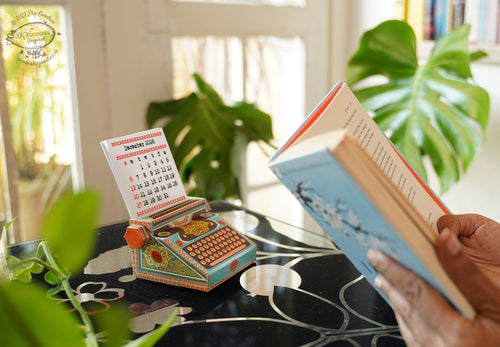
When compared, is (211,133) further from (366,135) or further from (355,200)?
(355,200)

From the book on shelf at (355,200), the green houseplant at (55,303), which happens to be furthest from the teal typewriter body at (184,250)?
the green houseplant at (55,303)

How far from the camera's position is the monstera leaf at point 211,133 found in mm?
1513

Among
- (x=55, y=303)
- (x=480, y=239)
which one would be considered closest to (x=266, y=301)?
(x=480, y=239)

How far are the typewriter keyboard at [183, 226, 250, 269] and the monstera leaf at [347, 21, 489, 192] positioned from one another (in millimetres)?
731

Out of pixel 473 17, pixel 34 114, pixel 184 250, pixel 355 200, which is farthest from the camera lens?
pixel 473 17

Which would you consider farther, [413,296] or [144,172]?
[144,172]

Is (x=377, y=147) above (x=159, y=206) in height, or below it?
above

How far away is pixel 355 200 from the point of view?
1.57 feet

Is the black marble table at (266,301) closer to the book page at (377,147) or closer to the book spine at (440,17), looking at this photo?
the book page at (377,147)

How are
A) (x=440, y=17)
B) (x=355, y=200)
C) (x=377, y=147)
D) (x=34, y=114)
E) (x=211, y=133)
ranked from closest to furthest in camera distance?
(x=355, y=200) → (x=377, y=147) → (x=34, y=114) → (x=211, y=133) → (x=440, y=17)

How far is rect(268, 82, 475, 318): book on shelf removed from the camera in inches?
18.3

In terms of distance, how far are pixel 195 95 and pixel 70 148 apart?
0.40 meters

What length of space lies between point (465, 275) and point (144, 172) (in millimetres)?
513

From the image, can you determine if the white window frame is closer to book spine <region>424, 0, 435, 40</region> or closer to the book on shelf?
book spine <region>424, 0, 435, 40</region>
